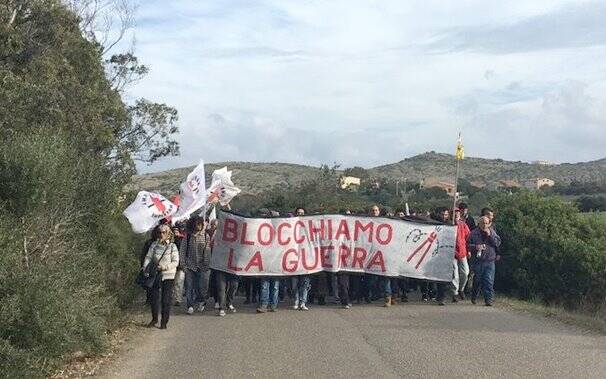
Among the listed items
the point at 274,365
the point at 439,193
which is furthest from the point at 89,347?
the point at 439,193

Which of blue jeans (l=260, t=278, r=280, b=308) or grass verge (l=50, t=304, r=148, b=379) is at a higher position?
blue jeans (l=260, t=278, r=280, b=308)

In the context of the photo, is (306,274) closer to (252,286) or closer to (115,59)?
(252,286)

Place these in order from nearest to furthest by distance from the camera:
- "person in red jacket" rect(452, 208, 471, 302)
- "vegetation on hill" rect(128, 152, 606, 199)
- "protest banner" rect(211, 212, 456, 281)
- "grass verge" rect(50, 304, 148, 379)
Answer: "grass verge" rect(50, 304, 148, 379)
"protest banner" rect(211, 212, 456, 281)
"person in red jacket" rect(452, 208, 471, 302)
"vegetation on hill" rect(128, 152, 606, 199)

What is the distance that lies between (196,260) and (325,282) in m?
2.71

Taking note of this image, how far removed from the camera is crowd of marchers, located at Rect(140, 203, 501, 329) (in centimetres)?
1470

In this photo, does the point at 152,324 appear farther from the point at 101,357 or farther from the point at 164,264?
the point at 101,357

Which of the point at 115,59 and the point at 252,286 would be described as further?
the point at 115,59

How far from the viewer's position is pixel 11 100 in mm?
18969

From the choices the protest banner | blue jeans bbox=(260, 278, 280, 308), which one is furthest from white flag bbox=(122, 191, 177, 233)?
blue jeans bbox=(260, 278, 280, 308)

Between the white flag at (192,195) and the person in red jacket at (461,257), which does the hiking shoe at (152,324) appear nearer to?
the white flag at (192,195)

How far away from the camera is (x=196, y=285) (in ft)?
48.8

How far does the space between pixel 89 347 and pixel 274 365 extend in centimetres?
230

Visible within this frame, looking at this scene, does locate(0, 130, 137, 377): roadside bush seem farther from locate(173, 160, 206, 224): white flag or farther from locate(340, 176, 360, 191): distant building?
locate(340, 176, 360, 191): distant building

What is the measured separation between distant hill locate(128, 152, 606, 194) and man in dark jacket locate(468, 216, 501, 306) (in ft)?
209
